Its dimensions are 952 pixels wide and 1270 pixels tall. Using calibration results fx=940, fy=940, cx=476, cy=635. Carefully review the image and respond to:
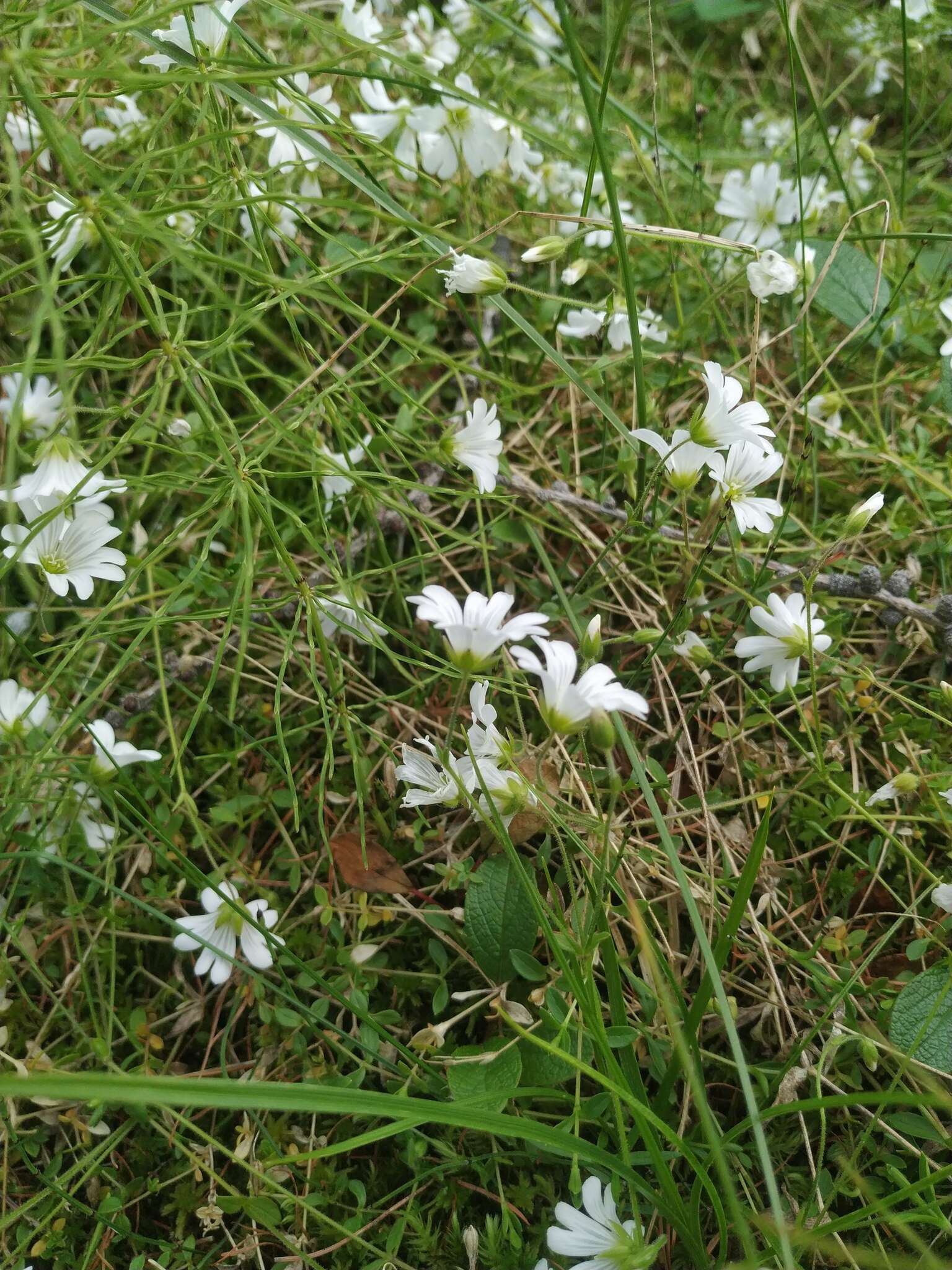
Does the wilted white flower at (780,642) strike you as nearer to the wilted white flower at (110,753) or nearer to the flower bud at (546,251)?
the flower bud at (546,251)

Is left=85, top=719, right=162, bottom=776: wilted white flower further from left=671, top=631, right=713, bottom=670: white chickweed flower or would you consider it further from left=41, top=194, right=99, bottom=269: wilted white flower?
left=671, top=631, right=713, bottom=670: white chickweed flower

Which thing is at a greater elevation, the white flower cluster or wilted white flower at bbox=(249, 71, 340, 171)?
wilted white flower at bbox=(249, 71, 340, 171)

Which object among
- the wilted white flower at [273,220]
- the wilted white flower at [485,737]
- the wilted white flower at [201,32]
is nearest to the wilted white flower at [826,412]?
the wilted white flower at [485,737]

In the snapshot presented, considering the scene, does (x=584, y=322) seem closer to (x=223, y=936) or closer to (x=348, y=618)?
(x=348, y=618)

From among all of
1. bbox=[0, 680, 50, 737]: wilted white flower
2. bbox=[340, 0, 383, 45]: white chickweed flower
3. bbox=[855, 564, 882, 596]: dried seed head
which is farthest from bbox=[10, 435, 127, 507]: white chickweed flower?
bbox=[855, 564, 882, 596]: dried seed head

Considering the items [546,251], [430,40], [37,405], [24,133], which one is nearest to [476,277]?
[546,251]

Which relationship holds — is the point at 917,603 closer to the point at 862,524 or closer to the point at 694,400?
the point at 862,524

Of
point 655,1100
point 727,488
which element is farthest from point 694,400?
point 655,1100
